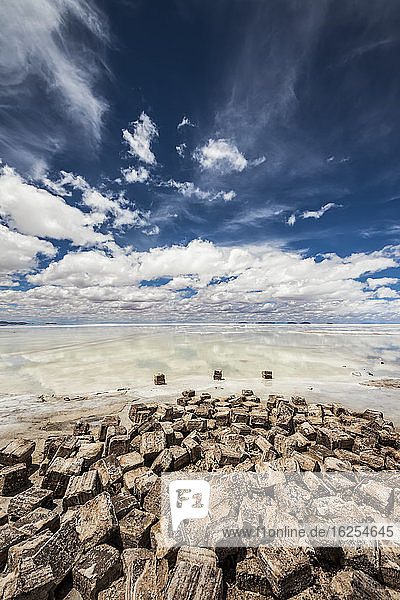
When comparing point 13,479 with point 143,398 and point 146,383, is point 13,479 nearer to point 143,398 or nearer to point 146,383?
point 143,398

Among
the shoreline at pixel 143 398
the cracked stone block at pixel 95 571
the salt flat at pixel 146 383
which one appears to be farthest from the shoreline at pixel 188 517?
the salt flat at pixel 146 383

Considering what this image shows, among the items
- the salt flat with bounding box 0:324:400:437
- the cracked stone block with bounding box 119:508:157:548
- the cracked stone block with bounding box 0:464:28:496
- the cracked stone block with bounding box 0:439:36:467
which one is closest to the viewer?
the cracked stone block with bounding box 119:508:157:548

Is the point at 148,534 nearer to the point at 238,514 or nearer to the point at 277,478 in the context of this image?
the point at 238,514

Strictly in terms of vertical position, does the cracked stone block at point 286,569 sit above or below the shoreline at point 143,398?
above

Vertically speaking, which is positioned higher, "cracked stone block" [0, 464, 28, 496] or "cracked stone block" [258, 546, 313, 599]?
"cracked stone block" [258, 546, 313, 599]

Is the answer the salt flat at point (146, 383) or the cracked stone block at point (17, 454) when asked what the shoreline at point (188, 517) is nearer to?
the cracked stone block at point (17, 454)

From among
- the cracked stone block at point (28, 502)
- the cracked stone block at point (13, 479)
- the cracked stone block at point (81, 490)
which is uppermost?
the cracked stone block at point (81, 490)

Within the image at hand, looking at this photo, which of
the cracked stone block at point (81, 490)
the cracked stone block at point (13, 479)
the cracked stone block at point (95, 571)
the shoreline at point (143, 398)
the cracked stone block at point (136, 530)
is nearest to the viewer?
the cracked stone block at point (95, 571)

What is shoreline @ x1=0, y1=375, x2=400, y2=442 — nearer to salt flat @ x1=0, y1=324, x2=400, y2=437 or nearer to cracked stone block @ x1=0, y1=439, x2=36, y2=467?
salt flat @ x1=0, y1=324, x2=400, y2=437

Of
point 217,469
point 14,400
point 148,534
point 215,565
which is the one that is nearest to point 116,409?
point 14,400

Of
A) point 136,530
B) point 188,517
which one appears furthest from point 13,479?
point 188,517

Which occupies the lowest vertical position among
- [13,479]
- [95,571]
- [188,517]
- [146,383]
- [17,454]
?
[146,383]

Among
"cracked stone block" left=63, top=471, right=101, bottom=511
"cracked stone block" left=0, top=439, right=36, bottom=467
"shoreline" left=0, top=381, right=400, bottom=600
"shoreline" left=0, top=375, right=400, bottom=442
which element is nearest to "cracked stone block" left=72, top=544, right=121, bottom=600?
"shoreline" left=0, top=381, right=400, bottom=600

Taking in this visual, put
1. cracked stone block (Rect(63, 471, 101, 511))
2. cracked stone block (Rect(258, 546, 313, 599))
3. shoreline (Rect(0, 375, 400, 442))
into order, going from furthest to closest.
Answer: shoreline (Rect(0, 375, 400, 442)) → cracked stone block (Rect(63, 471, 101, 511)) → cracked stone block (Rect(258, 546, 313, 599))
